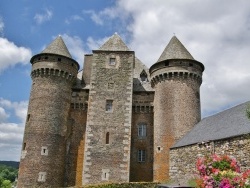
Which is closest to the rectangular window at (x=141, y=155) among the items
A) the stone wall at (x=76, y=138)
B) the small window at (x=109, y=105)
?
the small window at (x=109, y=105)

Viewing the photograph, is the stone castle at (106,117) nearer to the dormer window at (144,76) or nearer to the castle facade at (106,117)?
the castle facade at (106,117)

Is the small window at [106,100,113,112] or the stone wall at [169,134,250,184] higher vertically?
the small window at [106,100,113,112]

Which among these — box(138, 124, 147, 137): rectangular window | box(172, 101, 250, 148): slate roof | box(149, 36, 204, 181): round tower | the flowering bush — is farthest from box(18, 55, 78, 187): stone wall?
the flowering bush

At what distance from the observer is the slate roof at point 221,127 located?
63.3 feet

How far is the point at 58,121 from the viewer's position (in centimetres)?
2862

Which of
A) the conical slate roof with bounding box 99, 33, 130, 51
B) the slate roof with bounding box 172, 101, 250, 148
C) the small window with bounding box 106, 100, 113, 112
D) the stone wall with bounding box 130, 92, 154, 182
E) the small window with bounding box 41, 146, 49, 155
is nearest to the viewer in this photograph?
the slate roof with bounding box 172, 101, 250, 148

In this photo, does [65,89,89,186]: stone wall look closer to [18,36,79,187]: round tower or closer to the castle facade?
the castle facade

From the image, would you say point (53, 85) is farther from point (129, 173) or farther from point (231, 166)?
point (231, 166)

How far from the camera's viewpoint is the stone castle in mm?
27156

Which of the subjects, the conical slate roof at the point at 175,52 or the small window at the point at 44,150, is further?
the conical slate roof at the point at 175,52

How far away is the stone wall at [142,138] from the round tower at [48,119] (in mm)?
6652

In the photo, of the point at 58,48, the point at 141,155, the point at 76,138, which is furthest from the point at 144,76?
the point at 76,138

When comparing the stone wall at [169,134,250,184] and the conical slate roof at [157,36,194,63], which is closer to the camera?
the stone wall at [169,134,250,184]

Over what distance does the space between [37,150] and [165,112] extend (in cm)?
1221
